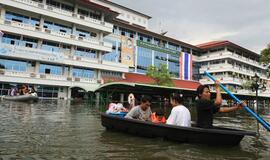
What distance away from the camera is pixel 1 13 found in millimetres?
31250

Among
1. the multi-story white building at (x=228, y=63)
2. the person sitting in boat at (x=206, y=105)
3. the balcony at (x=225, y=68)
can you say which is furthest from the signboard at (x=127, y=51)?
the person sitting in boat at (x=206, y=105)

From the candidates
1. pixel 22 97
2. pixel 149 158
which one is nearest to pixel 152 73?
pixel 22 97

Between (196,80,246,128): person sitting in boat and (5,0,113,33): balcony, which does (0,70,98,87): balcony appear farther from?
(196,80,246,128): person sitting in boat

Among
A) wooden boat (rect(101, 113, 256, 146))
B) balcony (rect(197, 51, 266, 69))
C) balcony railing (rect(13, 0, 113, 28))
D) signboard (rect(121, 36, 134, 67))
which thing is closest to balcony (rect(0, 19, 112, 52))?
balcony railing (rect(13, 0, 113, 28))

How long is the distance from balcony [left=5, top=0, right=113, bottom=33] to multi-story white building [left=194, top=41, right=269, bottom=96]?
102 feet

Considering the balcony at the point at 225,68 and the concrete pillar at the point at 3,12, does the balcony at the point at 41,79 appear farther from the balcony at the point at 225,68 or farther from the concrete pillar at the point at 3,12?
the balcony at the point at 225,68

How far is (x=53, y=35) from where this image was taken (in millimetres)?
34531

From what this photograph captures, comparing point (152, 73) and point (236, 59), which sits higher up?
point (236, 59)

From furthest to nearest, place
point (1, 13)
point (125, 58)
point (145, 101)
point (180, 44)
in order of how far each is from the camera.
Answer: point (180, 44)
point (125, 58)
point (1, 13)
point (145, 101)

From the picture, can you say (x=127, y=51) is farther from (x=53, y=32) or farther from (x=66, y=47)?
(x=53, y=32)

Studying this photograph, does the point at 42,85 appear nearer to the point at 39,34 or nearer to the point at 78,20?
the point at 39,34

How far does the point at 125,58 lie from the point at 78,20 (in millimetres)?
12110

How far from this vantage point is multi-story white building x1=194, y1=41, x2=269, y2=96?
58969 millimetres

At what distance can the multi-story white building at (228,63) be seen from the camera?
59.0 m
